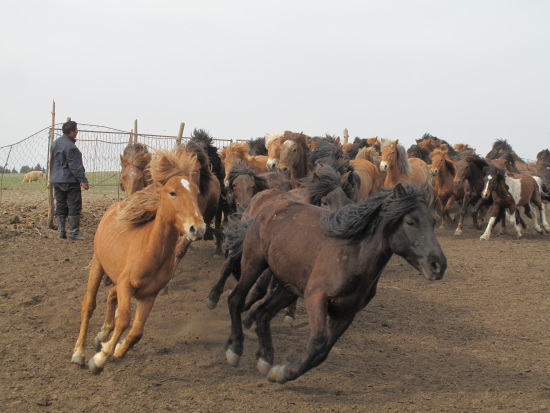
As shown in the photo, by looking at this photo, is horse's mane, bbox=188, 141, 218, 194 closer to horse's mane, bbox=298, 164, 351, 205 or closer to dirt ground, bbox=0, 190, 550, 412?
dirt ground, bbox=0, 190, 550, 412

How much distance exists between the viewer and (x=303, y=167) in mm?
10484

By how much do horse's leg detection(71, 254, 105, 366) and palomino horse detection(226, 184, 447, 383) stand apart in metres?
1.34

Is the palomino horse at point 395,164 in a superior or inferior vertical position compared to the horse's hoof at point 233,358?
superior

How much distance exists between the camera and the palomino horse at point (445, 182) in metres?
15.0

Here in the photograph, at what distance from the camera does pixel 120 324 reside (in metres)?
4.26

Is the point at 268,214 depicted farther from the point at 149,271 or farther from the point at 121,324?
the point at 121,324

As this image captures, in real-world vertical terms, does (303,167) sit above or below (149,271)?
above

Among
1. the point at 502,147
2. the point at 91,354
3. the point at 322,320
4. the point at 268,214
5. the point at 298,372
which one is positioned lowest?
the point at 91,354

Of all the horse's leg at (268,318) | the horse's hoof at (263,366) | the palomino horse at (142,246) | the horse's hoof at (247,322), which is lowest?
the horse's hoof at (263,366)

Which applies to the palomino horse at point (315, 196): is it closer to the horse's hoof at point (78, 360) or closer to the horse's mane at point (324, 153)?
the horse's hoof at point (78, 360)

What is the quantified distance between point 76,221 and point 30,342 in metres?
5.67

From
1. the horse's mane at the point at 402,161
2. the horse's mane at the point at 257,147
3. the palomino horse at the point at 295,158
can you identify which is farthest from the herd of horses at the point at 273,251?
the horse's mane at the point at 257,147

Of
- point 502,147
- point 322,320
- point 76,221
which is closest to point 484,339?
point 322,320

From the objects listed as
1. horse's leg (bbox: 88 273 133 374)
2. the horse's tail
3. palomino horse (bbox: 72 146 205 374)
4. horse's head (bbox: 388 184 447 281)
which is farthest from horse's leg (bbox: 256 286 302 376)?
horse's head (bbox: 388 184 447 281)
